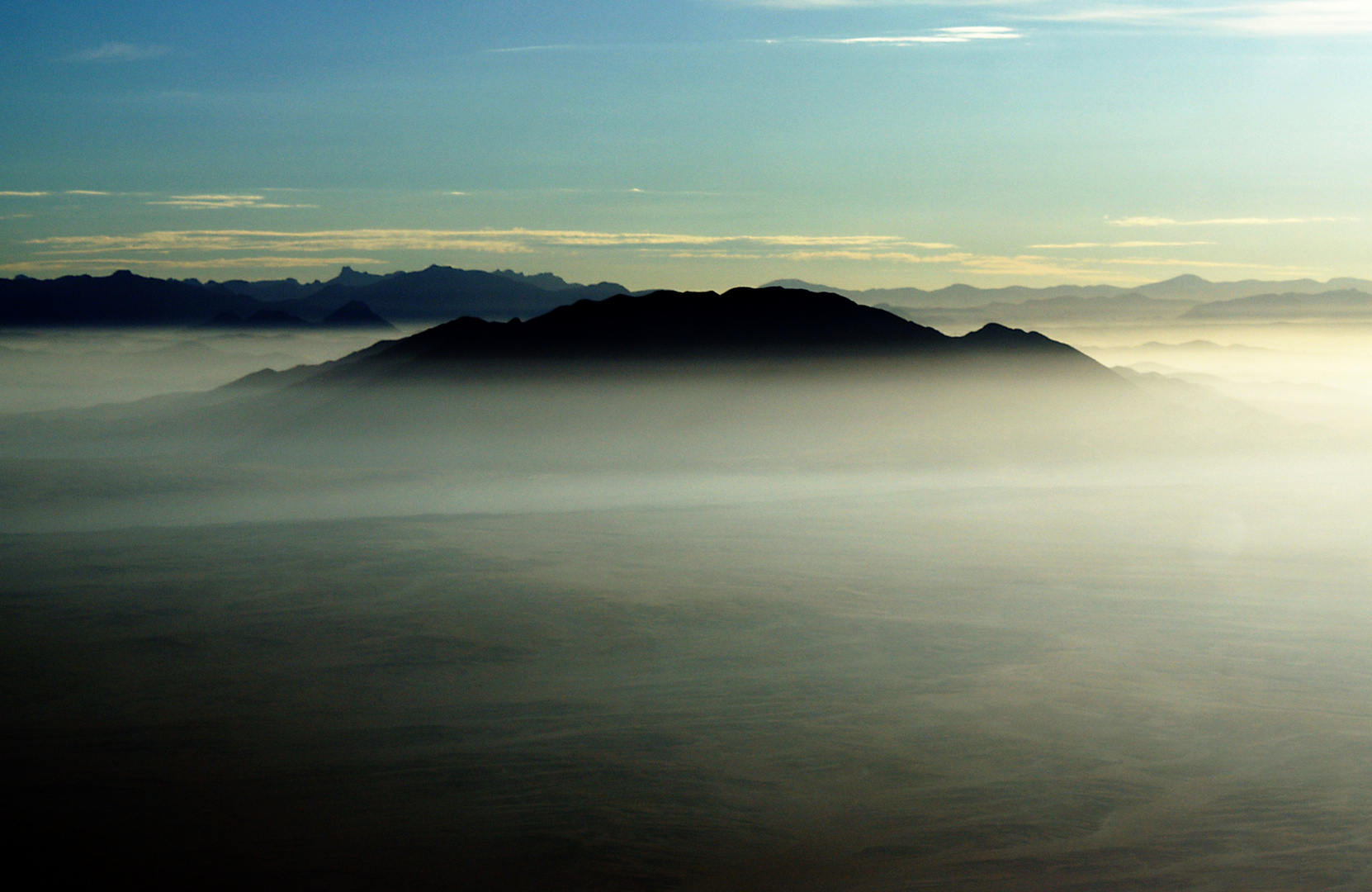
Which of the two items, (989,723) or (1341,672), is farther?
(1341,672)

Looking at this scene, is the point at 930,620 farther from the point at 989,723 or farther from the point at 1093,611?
the point at 989,723

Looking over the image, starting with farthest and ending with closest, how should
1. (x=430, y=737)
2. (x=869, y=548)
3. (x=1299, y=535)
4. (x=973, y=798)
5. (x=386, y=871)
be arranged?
(x=1299, y=535) < (x=869, y=548) < (x=430, y=737) < (x=973, y=798) < (x=386, y=871)

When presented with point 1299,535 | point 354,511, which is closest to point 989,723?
point 1299,535

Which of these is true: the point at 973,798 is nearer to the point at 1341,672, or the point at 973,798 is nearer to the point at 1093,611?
the point at 1341,672

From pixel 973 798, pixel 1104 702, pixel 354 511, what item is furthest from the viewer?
pixel 354 511

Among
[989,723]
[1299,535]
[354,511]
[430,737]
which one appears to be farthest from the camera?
[354,511]

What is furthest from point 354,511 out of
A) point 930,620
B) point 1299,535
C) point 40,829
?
point 40,829
